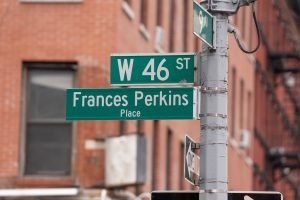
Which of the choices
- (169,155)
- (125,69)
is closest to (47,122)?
(169,155)

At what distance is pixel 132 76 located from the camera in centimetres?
1032

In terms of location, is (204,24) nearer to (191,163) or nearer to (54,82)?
(191,163)

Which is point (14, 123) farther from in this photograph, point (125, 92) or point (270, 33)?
point (270, 33)

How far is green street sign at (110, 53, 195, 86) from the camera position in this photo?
10156 millimetres

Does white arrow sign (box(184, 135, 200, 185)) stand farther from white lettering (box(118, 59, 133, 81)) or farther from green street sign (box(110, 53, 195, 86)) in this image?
white lettering (box(118, 59, 133, 81))

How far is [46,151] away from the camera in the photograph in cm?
2325

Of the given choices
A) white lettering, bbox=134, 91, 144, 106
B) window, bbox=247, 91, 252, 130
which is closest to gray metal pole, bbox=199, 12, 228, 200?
white lettering, bbox=134, 91, 144, 106

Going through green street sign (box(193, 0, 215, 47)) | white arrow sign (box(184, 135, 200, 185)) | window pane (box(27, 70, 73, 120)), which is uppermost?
window pane (box(27, 70, 73, 120))

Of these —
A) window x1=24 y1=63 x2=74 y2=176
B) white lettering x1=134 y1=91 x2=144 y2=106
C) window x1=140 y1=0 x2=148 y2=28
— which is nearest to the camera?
white lettering x1=134 y1=91 x2=144 y2=106

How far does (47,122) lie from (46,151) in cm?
57

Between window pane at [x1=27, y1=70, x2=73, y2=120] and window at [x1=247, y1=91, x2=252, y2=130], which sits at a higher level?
window at [x1=247, y1=91, x2=252, y2=130]

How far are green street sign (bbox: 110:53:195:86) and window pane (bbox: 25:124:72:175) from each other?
42.6 ft

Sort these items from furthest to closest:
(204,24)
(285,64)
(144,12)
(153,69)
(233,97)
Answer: (285,64) → (233,97) → (144,12) → (153,69) → (204,24)

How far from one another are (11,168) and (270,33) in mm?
25292
